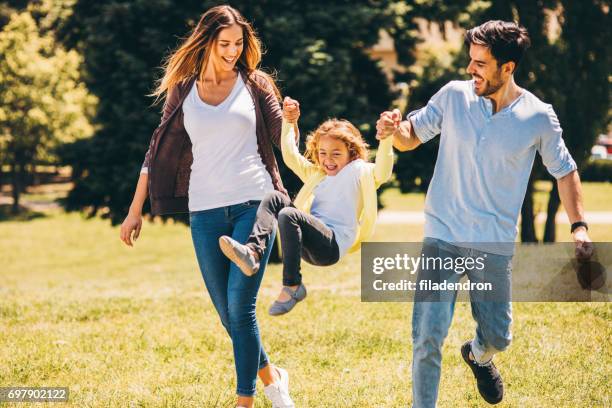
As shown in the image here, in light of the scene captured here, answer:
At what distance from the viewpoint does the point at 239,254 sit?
14.1 feet

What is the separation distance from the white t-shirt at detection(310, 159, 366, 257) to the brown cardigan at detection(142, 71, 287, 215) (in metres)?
0.34

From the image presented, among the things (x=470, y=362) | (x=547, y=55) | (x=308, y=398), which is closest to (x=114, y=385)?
(x=308, y=398)

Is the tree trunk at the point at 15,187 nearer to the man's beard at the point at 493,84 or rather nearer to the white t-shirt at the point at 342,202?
the white t-shirt at the point at 342,202

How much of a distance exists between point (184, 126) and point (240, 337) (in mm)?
1286

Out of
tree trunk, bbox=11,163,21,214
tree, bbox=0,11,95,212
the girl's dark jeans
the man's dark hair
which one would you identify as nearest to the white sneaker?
the girl's dark jeans

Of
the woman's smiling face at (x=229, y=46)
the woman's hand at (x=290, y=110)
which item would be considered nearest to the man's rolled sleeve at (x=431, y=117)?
the woman's hand at (x=290, y=110)

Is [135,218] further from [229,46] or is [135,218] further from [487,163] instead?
[487,163]

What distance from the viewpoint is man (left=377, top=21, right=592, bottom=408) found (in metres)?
4.25

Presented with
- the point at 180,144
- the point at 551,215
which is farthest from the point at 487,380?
the point at 551,215

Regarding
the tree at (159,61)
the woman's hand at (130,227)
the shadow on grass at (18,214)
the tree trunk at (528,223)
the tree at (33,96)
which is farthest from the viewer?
the shadow on grass at (18,214)

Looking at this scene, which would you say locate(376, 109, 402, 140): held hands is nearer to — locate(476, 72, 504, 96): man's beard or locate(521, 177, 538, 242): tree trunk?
locate(476, 72, 504, 96): man's beard

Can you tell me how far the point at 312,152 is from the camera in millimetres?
5352

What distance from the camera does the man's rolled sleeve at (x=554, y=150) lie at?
4281mm

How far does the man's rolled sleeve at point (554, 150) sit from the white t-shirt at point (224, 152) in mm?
1609
